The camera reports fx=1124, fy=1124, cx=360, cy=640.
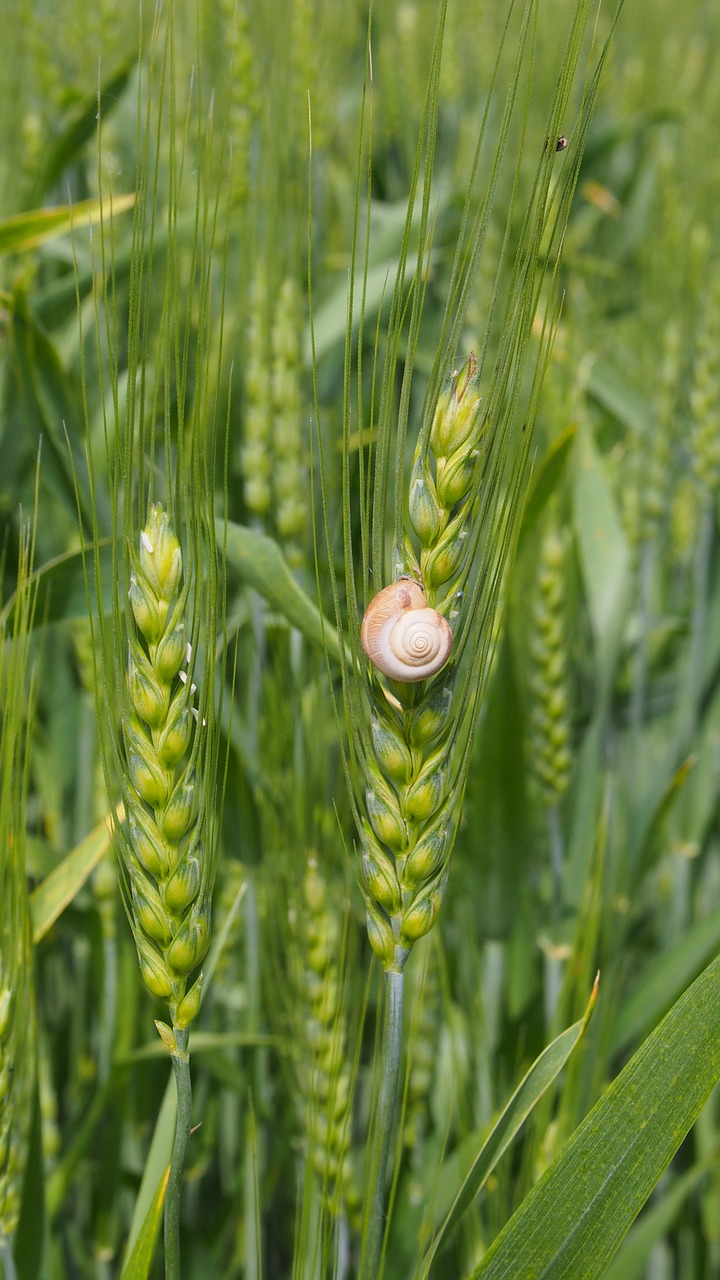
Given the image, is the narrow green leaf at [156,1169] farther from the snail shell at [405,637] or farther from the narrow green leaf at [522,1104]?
the snail shell at [405,637]

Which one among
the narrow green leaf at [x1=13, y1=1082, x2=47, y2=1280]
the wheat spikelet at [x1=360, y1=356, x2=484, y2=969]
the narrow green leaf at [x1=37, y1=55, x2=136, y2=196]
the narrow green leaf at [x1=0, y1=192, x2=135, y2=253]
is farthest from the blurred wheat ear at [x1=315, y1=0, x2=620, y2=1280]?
the narrow green leaf at [x1=37, y1=55, x2=136, y2=196]

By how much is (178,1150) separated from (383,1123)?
70mm

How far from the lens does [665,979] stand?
86cm

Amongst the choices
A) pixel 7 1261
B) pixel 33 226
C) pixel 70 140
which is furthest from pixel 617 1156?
pixel 70 140

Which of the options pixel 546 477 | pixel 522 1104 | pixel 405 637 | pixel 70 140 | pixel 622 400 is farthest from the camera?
pixel 622 400

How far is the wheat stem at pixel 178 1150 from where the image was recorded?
36cm

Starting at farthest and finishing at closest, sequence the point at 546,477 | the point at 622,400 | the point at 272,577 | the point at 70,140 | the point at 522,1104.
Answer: the point at 622,400
the point at 70,140
the point at 546,477
the point at 272,577
the point at 522,1104

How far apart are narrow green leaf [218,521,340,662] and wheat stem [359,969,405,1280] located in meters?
0.25

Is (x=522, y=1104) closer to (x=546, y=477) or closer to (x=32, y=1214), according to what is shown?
(x=32, y=1214)

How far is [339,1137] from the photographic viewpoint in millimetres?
546

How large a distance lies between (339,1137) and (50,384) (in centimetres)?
55

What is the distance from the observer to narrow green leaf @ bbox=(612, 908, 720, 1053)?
848 millimetres

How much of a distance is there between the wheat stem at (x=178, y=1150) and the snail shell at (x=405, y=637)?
0.46 ft

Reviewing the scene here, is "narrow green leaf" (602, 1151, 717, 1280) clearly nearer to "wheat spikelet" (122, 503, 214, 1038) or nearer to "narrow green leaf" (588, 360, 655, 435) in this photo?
"wheat spikelet" (122, 503, 214, 1038)
